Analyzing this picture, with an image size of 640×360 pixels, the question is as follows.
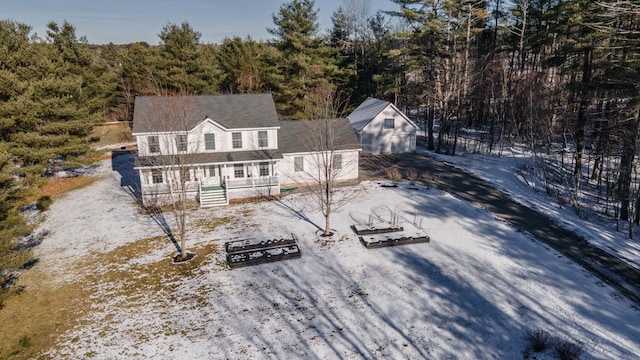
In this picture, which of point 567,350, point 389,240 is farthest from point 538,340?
point 389,240

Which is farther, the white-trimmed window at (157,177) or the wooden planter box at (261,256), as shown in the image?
the white-trimmed window at (157,177)

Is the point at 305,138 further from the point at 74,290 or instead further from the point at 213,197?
the point at 74,290

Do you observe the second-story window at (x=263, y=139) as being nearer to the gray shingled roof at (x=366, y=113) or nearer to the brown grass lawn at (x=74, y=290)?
the brown grass lawn at (x=74, y=290)

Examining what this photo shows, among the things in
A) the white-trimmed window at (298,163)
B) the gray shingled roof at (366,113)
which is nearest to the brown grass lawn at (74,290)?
the white-trimmed window at (298,163)

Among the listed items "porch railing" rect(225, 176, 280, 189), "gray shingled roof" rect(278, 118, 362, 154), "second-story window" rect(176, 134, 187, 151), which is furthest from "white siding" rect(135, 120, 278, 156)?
"porch railing" rect(225, 176, 280, 189)

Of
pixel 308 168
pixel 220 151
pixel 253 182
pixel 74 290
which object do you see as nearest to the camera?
pixel 74 290

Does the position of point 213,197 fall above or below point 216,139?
below

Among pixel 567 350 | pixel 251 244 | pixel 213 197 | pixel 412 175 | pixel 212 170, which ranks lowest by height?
pixel 567 350
